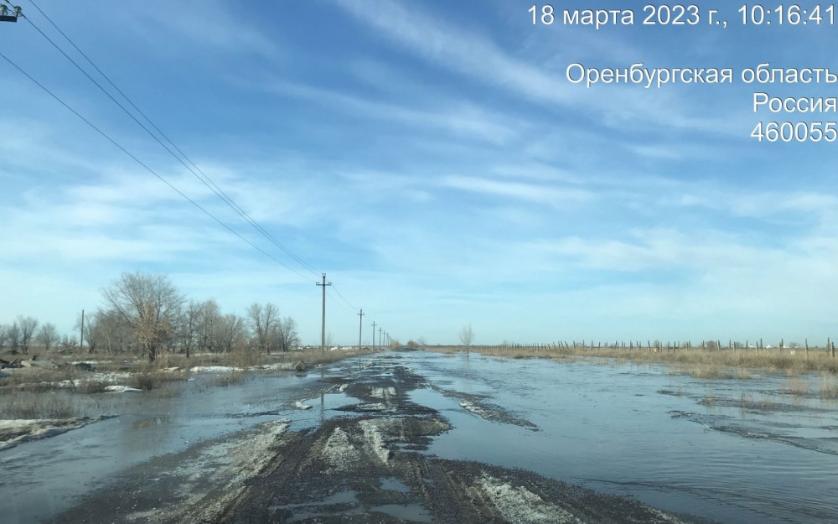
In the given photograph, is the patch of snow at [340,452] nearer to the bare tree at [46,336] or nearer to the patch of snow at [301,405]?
the patch of snow at [301,405]

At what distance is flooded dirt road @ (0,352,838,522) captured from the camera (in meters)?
6.83

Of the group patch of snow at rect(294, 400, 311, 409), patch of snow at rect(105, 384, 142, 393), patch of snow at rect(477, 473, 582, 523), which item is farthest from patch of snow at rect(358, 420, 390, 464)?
patch of snow at rect(105, 384, 142, 393)

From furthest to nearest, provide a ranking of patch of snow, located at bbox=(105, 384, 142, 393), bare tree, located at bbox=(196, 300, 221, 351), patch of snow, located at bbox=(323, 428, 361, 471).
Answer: bare tree, located at bbox=(196, 300, 221, 351) < patch of snow, located at bbox=(105, 384, 142, 393) < patch of snow, located at bbox=(323, 428, 361, 471)

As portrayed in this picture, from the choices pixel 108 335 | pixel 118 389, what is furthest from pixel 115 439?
pixel 108 335

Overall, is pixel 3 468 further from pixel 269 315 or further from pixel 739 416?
pixel 269 315

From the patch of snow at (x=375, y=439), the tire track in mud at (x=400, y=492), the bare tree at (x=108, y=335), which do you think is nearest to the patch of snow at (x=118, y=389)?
the patch of snow at (x=375, y=439)

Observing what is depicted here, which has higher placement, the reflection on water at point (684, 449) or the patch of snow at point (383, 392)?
the reflection on water at point (684, 449)

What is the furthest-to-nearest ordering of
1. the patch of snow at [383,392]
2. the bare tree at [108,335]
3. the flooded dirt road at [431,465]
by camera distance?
the bare tree at [108,335] < the patch of snow at [383,392] < the flooded dirt road at [431,465]

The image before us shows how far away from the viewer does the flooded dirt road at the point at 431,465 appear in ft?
22.4

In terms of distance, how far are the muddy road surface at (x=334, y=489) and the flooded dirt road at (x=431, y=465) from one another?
3cm

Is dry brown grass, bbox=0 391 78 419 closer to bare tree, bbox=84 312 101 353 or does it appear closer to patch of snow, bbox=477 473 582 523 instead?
patch of snow, bbox=477 473 582 523

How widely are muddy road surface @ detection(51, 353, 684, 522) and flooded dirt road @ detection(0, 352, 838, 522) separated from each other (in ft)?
0.11

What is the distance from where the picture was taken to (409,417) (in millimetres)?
15273

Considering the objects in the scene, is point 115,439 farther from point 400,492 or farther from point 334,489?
point 400,492
